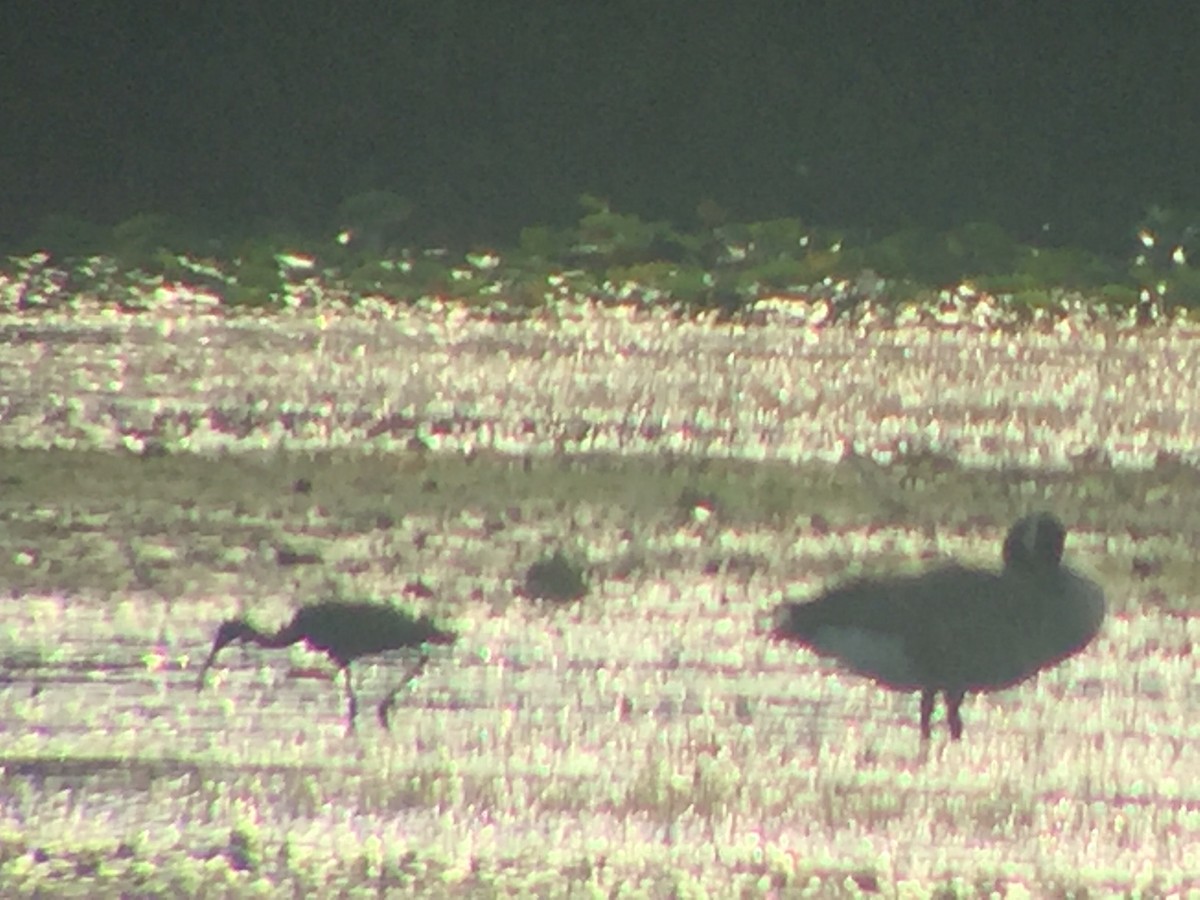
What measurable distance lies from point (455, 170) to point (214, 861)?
0.43m

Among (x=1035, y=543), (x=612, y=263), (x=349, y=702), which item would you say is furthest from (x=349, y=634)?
(x=1035, y=543)

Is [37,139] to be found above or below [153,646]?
above

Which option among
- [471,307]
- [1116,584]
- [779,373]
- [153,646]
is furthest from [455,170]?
[1116,584]

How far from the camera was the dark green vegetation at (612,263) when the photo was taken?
101 cm

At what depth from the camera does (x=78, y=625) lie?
38.6 inches

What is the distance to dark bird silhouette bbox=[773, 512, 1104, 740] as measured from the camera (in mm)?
949

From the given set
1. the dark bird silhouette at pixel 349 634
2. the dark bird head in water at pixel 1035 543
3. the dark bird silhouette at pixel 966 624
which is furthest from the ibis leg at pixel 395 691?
the dark bird head in water at pixel 1035 543

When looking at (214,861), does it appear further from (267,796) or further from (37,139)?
(37,139)

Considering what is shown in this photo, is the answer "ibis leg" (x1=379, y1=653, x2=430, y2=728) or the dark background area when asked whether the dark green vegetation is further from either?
"ibis leg" (x1=379, y1=653, x2=430, y2=728)

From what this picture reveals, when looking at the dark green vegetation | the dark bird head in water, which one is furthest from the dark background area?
the dark bird head in water

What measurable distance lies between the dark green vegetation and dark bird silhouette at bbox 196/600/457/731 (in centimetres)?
19

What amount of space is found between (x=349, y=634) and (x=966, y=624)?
35cm

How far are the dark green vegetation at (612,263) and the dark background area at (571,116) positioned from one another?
0.04 feet

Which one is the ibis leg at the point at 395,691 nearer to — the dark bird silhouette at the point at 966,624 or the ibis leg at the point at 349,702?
the ibis leg at the point at 349,702
